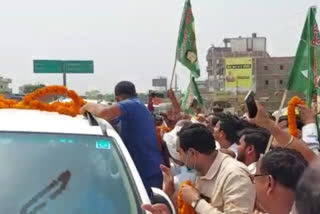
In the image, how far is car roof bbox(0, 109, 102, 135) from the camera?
3678mm

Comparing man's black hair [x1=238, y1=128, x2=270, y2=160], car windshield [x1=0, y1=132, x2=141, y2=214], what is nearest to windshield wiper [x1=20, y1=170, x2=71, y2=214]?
car windshield [x1=0, y1=132, x2=141, y2=214]

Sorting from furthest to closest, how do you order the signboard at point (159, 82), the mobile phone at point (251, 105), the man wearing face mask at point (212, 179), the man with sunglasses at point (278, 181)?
the signboard at point (159, 82) → the man wearing face mask at point (212, 179) → the mobile phone at point (251, 105) → the man with sunglasses at point (278, 181)

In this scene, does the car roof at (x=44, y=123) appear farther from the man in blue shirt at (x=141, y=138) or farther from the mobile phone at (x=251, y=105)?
the man in blue shirt at (x=141, y=138)

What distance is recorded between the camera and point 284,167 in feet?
9.46

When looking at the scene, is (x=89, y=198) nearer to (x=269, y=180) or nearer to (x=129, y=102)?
(x=269, y=180)

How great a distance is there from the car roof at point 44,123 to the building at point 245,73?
48.6 m

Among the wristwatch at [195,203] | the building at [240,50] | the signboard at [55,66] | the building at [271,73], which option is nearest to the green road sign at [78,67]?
the signboard at [55,66]

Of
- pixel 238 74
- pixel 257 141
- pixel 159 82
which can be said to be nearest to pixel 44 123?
pixel 257 141

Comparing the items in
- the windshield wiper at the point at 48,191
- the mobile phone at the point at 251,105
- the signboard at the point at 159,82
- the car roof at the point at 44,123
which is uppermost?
the mobile phone at the point at 251,105

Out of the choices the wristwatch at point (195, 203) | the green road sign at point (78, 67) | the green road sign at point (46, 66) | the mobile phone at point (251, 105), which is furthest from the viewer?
the green road sign at point (78, 67)

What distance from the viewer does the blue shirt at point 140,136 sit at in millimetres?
5641

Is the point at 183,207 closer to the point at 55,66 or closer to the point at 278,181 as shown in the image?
the point at 278,181

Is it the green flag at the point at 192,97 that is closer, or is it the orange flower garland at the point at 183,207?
the orange flower garland at the point at 183,207

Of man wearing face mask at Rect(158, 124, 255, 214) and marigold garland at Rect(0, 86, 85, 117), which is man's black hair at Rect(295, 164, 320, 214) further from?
marigold garland at Rect(0, 86, 85, 117)
